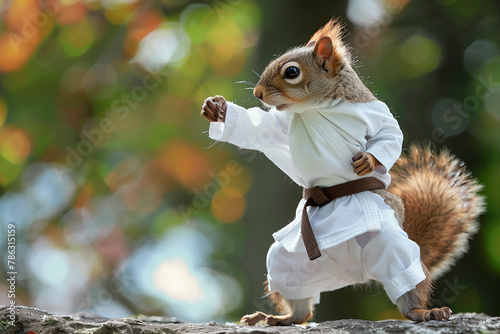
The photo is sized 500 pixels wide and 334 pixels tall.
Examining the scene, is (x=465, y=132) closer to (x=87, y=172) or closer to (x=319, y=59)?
(x=319, y=59)

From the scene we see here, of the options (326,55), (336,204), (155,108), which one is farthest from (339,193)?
(155,108)

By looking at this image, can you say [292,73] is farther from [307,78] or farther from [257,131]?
[257,131]

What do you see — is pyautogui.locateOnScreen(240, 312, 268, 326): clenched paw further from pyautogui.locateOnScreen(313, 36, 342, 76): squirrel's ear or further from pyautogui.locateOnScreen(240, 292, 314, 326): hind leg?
pyautogui.locateOnScreen(313, 36, 342, 76): squirrel's ear

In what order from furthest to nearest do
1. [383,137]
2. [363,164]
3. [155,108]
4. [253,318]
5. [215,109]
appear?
[155,108]
[253,318]
[215,109]
[383,137]
[363,164]

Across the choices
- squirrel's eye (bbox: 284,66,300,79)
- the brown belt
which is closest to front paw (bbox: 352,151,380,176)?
the brown belt

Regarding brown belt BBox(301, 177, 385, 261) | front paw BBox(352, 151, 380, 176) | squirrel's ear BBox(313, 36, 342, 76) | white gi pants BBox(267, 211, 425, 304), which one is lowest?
white gi pants BBox(267, 211, 425, 304)

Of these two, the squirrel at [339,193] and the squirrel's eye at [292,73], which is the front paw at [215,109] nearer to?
the squirrel at [339,193]

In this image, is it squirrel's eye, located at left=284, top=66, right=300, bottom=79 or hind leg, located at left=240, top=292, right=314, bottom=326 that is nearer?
squirrel's eye, located at left=284, top=66, right=300, bottom=79
